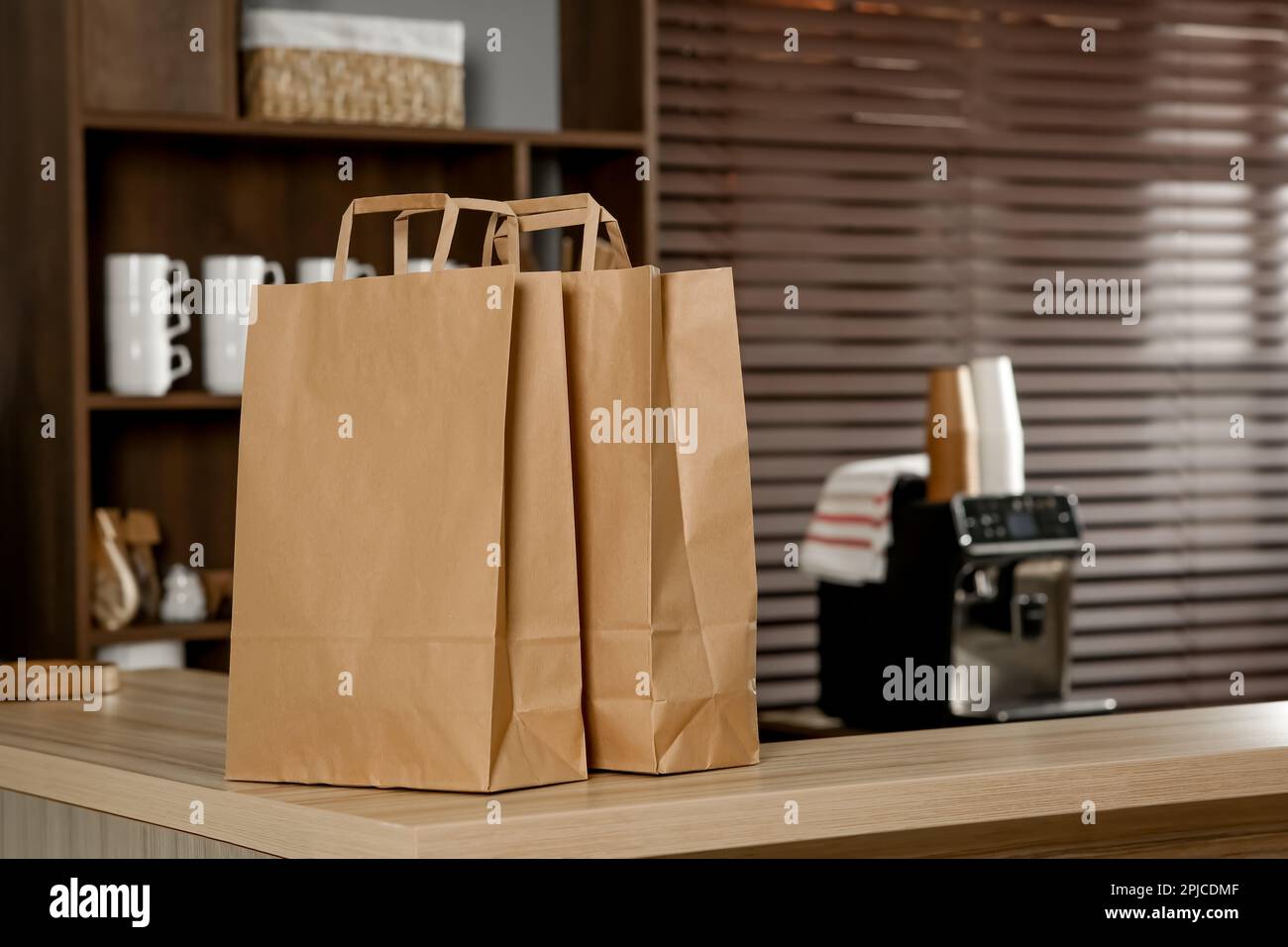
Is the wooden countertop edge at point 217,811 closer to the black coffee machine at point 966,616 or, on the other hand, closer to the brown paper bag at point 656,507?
the brown paper bag at point 656,507

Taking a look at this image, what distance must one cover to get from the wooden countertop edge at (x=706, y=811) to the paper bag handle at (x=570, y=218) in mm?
381

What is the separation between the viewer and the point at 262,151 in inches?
107

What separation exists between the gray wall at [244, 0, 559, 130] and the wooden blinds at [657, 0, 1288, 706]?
0.76 ft

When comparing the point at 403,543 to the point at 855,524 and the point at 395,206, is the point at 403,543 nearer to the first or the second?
the point at 395,206

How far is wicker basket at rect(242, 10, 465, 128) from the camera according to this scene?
2475 mm

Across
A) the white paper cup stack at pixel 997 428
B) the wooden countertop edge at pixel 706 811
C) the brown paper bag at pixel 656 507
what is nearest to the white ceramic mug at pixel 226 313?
the white paper cup stack at pixel 997 428

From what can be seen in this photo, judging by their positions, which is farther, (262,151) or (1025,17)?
(1025,17)

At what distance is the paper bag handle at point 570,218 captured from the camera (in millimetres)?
1081

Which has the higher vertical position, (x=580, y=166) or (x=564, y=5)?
(x=564, y=5)

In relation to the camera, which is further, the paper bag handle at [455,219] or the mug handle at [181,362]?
the mug handle at [181,362]

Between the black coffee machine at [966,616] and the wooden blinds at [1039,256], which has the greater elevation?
the wooden blinds at [1039,256]
